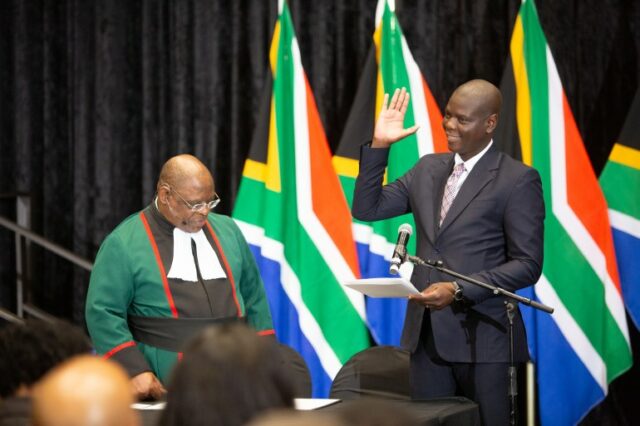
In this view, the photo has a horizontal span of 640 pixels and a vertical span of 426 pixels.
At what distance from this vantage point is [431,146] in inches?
218

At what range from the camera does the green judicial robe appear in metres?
3.74

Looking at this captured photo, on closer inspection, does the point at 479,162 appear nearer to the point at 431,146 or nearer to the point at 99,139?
the point at 431,146

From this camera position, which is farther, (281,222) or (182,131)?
(182,131)

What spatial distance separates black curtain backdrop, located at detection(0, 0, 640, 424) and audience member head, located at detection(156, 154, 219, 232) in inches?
88.7

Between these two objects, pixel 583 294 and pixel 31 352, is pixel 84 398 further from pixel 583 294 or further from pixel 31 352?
pixel 583 294

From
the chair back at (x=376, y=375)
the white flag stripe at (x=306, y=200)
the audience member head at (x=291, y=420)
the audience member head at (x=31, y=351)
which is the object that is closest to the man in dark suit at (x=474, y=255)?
the chair back at (x=376, y=375)

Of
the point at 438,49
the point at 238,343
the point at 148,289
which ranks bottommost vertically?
the point at 148,289

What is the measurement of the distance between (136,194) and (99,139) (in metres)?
0.44

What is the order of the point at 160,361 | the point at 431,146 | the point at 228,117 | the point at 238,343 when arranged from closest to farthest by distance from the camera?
the point at 238,343 → the point at 160,361 → the point at 431,146 → the point at 228,117

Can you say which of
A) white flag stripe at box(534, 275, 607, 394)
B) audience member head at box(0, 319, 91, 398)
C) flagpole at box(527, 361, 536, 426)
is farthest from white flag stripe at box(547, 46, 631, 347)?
audience member head at box(0, 319, 91, 398)

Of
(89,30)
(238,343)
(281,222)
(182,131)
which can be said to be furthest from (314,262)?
(238,343)

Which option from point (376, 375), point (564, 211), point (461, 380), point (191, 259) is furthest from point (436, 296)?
point (564, 211)

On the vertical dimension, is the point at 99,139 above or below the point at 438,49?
below

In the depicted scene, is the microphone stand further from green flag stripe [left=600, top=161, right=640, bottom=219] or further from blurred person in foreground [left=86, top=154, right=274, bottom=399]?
green flag stripe [left=600, top=161, right=640, bottom=219]
